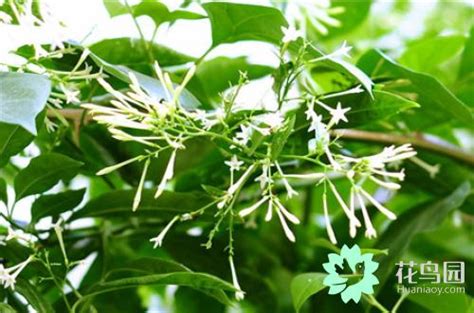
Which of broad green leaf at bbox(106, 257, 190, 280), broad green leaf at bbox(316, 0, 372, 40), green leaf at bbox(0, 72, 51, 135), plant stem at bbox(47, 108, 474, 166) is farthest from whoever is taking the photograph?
broad green leaf at bbox(316, 0, 372, 40)

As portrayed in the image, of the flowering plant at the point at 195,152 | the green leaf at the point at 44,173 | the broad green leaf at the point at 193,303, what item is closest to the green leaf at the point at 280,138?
the flowering plant at the point at 195,152

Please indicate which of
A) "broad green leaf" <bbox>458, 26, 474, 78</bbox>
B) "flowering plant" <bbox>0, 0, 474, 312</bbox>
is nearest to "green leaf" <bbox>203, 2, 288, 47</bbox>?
"flowering plant" <bbox>0, 0, 474, 312</bbox>

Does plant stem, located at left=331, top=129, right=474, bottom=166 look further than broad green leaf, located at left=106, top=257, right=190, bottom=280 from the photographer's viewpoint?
Yes

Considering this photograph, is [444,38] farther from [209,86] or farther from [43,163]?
[43,163]

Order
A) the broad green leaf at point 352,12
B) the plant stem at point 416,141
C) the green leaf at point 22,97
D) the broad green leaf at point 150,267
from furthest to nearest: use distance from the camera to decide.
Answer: the broad green leaf at point 352,12
the plant stem at point 416,141
the broad green leaf at point 150,267
the green leaf at point 22,97

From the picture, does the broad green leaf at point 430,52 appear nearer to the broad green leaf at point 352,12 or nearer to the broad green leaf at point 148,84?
the broad green leaf at point 352,12

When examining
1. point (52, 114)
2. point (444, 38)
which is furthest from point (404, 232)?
point (52, 114)

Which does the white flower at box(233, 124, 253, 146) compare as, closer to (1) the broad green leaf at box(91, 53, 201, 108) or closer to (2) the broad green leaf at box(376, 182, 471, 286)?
(1) the broad green leaf at box(91, 53, 201, 108)

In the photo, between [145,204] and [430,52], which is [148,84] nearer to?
[145,204]

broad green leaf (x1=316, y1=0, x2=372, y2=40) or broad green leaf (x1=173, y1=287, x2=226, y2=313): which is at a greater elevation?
broad green leaf (x1=316, y1=0, x2=372, y2=40)
